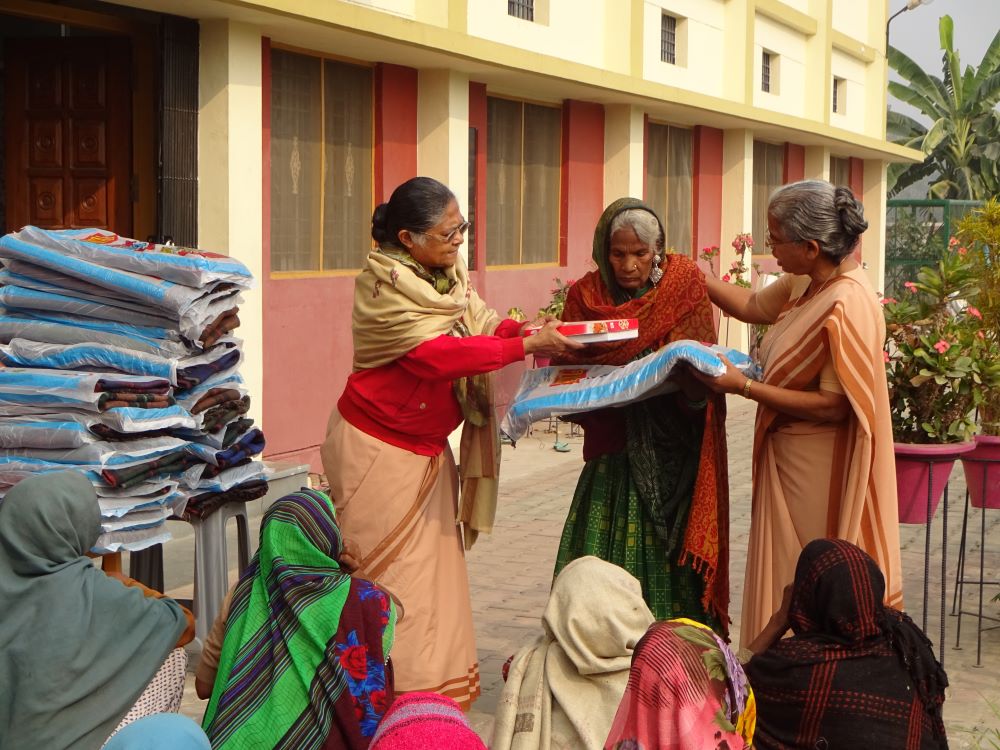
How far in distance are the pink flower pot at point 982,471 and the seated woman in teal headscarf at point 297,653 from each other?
310cm

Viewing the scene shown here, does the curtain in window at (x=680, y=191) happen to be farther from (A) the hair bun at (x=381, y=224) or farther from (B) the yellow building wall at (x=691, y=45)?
(A) the hair bun at (x=381, y=224)

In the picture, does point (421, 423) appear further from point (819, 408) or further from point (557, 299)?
point (557, 299)

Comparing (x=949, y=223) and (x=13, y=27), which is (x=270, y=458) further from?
(x=949, y=223)

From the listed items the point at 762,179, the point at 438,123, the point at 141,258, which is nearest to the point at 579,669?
the point at 141,258

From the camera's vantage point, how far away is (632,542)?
4.67 meters

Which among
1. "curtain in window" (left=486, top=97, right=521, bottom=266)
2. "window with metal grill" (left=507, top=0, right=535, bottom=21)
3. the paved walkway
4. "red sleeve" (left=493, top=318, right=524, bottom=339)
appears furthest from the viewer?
"curtain in window" (left=486, top=97, right=521, bottom=266)

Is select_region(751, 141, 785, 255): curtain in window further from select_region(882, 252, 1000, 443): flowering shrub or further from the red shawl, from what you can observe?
the red shawl

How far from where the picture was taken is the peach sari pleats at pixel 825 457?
424 cm

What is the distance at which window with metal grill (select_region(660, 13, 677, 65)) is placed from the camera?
52.5ft

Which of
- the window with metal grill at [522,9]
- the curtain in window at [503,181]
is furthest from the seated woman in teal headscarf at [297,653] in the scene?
the window with metal grill at [522,9]

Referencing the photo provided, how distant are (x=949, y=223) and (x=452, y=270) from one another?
2284cm

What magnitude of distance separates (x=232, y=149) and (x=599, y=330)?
4.86 meters

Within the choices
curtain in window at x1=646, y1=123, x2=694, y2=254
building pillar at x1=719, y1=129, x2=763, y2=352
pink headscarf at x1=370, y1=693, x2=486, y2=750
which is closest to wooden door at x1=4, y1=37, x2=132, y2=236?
pink headscarf at x1=370, y1=693, x2=486, y2=750

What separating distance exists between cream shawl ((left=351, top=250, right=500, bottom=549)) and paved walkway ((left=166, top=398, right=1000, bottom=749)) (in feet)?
2.90
